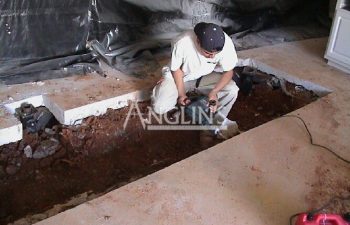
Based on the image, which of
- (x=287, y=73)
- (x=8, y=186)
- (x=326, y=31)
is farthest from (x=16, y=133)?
(x=326, y=31)

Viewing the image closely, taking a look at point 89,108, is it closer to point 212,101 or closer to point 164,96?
point 164,96

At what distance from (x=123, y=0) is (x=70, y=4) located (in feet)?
1.58

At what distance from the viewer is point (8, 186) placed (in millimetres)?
2162

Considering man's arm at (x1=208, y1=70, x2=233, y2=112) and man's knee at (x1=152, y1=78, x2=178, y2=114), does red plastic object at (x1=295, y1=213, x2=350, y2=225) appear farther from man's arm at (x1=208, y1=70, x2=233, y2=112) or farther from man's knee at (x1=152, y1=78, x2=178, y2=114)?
man's knee at (x1=152, y1=78, x2=178, y2=114)

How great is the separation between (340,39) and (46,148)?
8.71 ft

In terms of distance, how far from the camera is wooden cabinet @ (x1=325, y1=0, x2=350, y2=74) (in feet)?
10.7

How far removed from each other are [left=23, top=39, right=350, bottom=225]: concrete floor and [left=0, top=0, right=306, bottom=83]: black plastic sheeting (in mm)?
1224

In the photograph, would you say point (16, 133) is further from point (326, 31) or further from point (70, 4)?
point (326, 31)

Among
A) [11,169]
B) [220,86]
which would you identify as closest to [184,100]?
[220,86]

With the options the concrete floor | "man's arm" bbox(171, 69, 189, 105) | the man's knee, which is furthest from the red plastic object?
the man's knee

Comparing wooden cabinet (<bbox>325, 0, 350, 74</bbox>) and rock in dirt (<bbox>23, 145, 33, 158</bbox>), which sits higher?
wooden cabinet (<bbox>325, 0, 350, 74</bbox>)

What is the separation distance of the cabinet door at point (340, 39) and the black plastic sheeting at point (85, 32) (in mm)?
1094

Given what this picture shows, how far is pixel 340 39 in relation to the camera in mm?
3342

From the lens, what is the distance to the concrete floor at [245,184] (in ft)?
5.68
